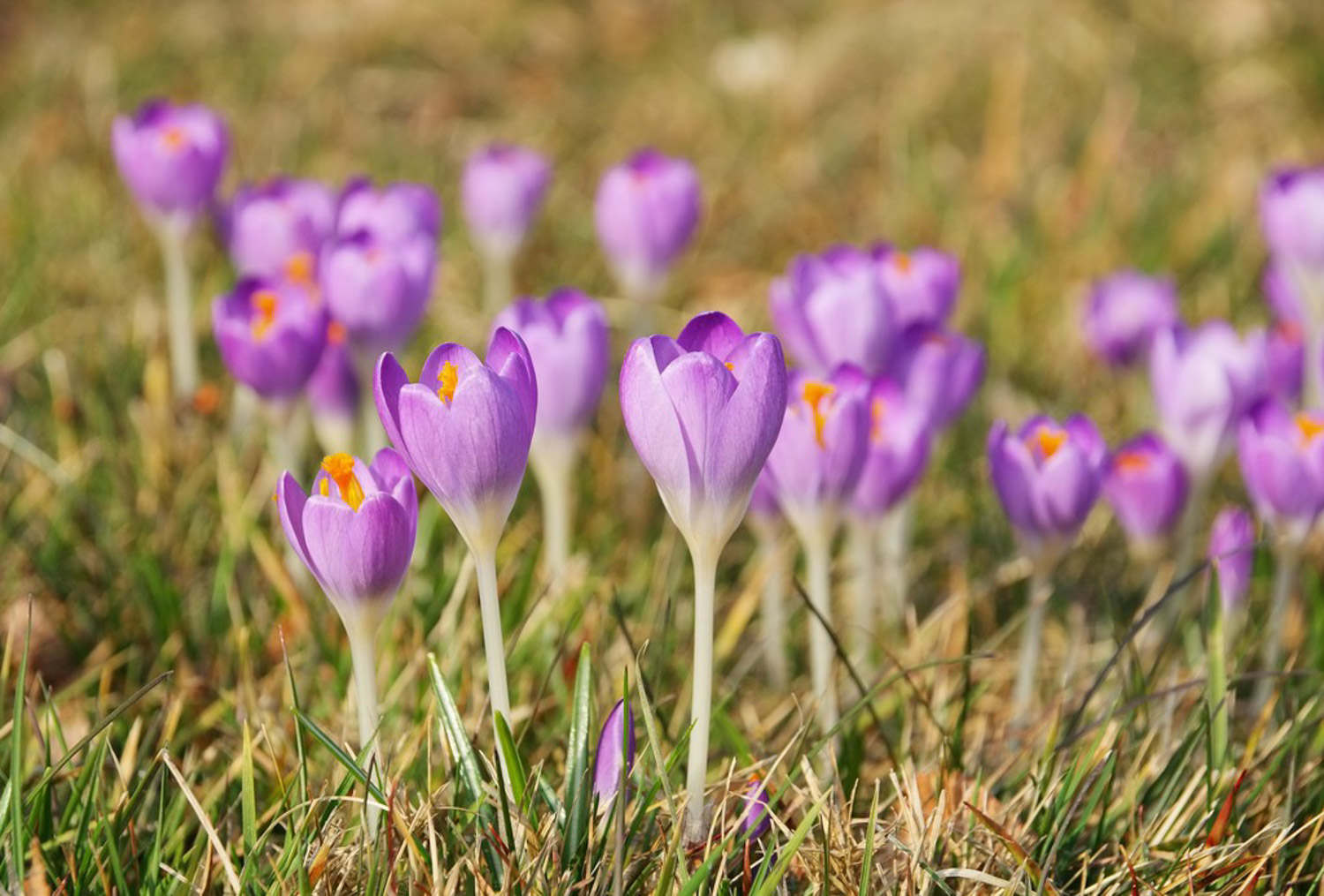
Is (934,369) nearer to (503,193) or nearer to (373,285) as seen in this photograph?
(373,285)

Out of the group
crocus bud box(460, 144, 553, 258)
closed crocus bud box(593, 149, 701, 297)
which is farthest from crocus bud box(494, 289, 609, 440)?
crocus bud box(460, 144, 553, 258)

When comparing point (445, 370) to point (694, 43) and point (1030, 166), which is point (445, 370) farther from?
point (694, 43)

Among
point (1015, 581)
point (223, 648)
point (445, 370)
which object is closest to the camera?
point (445, 370)

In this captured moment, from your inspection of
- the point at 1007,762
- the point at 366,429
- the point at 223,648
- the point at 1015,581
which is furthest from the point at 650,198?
the point at 1007,762

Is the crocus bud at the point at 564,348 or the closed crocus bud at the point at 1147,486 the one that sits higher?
the crocus bud at the point at 564,348

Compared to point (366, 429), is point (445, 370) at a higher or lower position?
higher

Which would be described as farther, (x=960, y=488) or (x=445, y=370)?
(x=960, y=488)

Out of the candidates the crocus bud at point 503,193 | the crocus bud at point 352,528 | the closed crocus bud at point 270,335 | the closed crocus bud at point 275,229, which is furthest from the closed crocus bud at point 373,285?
the crocus bud at point 352,528

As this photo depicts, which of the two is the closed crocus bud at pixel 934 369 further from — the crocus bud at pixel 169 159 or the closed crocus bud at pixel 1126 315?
the crocus bud at pixel 169 159
